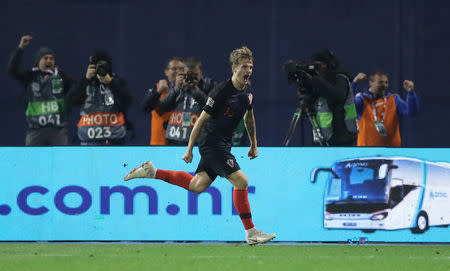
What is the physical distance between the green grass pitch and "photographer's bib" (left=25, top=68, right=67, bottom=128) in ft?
5.57

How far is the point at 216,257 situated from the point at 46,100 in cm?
348

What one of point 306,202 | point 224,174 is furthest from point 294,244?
point 224,174

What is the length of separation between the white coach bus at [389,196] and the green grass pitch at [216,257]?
1.13 ft

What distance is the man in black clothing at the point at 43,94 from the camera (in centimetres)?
1055

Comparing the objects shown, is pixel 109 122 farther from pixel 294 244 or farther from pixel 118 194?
pixel 294 244

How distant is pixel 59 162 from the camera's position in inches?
392

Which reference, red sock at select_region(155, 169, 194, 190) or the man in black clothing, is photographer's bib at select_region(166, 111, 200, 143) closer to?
red sock at select_region(155, 169, 194, 190)

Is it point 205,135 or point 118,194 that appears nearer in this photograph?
point 205,135

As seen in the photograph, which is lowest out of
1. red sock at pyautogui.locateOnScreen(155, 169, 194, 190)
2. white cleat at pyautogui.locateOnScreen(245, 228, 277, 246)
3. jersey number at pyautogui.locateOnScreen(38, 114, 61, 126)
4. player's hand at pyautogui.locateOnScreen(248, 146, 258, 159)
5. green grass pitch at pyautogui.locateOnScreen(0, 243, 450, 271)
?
green grass pitch at pyautogui.locateOnScreen(0, 243, 450, 271)

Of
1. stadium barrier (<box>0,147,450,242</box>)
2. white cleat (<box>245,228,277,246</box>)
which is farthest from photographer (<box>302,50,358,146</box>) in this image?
white cleat (<box>245,228,277,246</box>)

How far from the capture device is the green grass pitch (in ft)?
25.0

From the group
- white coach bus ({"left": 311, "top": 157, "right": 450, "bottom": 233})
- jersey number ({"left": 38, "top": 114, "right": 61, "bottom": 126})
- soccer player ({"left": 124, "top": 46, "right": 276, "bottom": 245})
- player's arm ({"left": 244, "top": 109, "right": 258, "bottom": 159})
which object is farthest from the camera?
jersey number ({"left": 38, "top": 114, "right": 61, "bottom": 126})

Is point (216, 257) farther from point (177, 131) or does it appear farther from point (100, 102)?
point (100, 102)

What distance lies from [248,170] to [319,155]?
83cm
